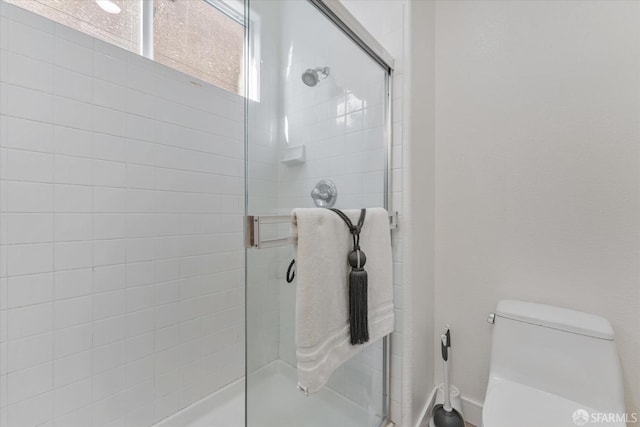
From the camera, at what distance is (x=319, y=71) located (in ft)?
3.00

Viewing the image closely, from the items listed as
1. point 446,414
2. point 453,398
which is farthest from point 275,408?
point 453,398

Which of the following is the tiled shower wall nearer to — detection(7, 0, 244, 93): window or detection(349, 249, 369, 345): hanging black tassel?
detection(7, 0, 244, 93): window

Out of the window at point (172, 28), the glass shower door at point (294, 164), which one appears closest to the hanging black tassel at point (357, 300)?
the glass shower door at point (294, 164)

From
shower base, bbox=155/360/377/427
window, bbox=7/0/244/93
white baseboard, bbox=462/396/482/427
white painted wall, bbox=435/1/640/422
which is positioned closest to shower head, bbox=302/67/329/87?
window, bbox=7/0/244/93

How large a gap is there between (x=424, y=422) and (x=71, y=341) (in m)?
1.53

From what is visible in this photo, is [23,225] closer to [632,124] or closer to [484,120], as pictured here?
[484,120]

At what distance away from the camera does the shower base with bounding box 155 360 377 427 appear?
→ 702 millimetres

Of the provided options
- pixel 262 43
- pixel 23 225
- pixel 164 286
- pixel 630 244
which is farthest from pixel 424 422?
pixel 23 225

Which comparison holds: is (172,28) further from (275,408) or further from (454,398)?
(454,398)

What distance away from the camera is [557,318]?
3.18ft

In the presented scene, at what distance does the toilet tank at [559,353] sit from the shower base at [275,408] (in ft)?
2.03

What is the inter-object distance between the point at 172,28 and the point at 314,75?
100 cm

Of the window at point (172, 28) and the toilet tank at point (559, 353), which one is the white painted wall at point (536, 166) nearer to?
the toilet tank at point (559, 353)

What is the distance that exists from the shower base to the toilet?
0.49 metres
